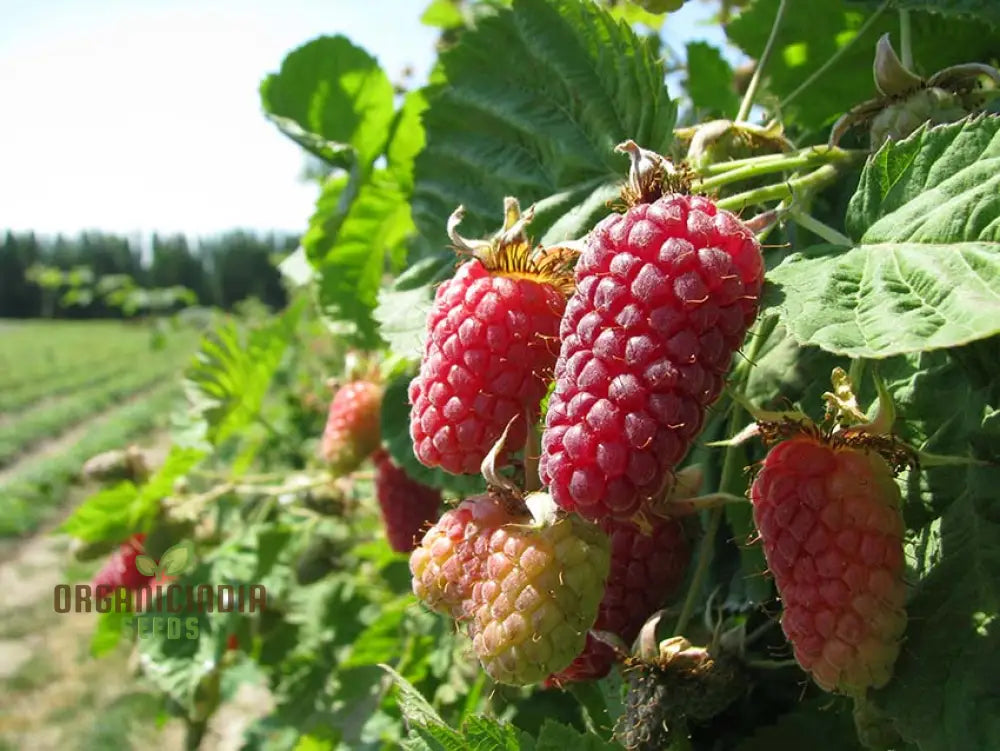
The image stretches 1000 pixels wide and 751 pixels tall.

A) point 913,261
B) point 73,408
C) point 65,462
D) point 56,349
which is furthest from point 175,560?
point 56,349

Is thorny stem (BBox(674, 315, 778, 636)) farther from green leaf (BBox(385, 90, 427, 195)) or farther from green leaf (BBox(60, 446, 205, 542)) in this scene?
green leaf (BBox(60, 446, 205, 542))

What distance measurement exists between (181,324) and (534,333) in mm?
4708

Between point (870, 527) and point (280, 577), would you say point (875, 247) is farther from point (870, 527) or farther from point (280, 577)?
point (280, 577)

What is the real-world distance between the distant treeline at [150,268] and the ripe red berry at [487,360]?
4075 centimetres

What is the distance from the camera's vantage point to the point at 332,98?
4.80 feet

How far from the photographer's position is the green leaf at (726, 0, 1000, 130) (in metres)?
0.99

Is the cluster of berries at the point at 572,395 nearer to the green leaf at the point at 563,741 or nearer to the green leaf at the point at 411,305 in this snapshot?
the green leaf at the point at 563,741

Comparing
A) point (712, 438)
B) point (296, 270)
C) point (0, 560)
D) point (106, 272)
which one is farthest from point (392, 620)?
point (106, 272)

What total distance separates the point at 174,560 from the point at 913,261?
1.59 metres

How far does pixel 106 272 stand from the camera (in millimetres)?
46750

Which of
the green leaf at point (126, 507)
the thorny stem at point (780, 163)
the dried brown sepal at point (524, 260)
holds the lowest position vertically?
the green leaf at point (126, 507)

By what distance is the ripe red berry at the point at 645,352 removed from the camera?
545 millimetres

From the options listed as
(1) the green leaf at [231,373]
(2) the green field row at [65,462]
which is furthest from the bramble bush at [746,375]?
(2) the green field row at [65,462]

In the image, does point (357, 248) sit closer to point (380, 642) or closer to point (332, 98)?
point (332, 98)
